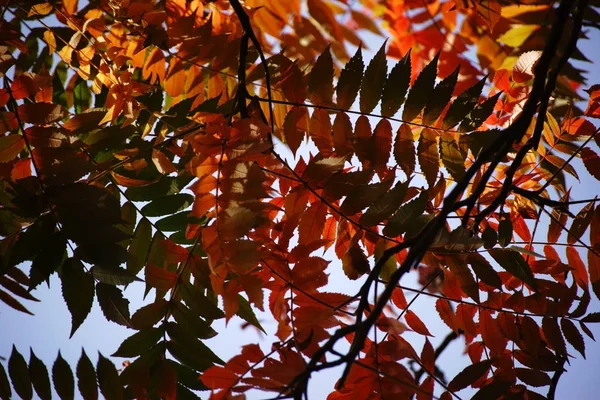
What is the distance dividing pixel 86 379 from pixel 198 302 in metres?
0.32

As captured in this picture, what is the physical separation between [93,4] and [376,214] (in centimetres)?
139

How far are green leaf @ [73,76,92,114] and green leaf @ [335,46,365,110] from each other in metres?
1.09

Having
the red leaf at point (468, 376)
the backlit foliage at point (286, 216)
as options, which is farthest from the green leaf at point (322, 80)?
the red leaf at point (468, 376)

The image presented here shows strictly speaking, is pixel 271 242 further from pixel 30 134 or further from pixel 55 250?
pixel 30 134

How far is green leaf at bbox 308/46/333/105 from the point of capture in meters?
1.34

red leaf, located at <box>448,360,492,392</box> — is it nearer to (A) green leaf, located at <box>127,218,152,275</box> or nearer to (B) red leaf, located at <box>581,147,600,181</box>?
(B) red leaf, located at <box>581,147,600,181</box>

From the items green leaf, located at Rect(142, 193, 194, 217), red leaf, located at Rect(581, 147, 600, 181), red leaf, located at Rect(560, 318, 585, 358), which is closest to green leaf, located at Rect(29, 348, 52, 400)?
green leaf, located at Rect(142, 193, 194, 217)

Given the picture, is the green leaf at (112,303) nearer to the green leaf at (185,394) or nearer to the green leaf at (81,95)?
the green leaf at (185,394)

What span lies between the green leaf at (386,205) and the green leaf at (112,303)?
1.97 ft

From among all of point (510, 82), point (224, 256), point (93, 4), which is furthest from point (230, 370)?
point (93, 4)

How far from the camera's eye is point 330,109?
53.3 inches

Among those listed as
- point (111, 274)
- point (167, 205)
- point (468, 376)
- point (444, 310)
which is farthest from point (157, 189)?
point (468, 376)

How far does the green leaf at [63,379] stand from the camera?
1362mm

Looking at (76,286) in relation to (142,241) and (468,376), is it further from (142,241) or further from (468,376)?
(468,376)
